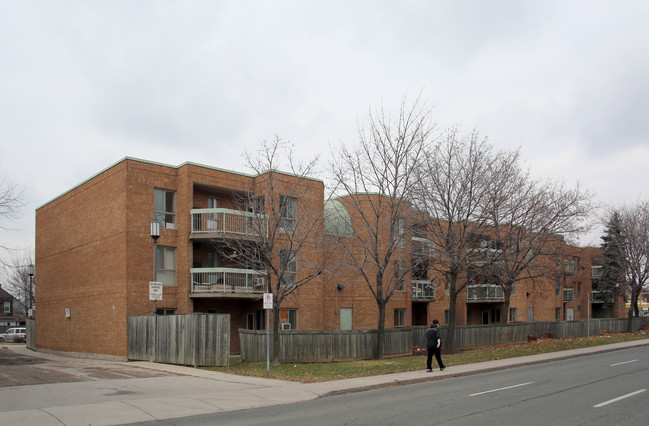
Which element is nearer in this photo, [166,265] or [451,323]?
[451,323]

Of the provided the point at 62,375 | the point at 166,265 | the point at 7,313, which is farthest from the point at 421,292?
the point at 7,313

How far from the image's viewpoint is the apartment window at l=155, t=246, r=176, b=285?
2584 cm

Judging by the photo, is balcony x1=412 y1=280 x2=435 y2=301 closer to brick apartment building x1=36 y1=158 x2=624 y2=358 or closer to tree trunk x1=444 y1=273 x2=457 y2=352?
brick apartment building x1=36 y1=158 x2=624 y2=358

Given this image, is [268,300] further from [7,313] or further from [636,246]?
[7,313]

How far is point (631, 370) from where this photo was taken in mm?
17266

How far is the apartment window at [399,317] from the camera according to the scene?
35375 mm

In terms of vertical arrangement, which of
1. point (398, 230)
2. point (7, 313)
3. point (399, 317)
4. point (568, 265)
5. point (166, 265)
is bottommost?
point (7, 313)

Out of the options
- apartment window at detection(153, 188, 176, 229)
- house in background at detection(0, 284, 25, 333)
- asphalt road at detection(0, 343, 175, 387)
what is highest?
apartment window at detection(153, 188, 176, 229)

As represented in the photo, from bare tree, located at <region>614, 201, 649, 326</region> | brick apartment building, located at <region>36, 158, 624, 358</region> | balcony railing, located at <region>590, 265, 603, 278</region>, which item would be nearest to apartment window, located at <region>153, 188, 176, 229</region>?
brick apartment building, located at <region>36, 158, 624, 358</region>

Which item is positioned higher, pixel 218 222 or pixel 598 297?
pixel 218 222

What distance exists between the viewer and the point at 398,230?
76.6ft

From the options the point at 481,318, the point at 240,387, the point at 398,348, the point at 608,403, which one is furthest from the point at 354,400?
the point at 481,318

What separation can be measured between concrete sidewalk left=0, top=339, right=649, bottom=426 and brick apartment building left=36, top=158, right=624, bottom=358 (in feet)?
21.5

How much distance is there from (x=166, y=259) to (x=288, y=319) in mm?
7060
